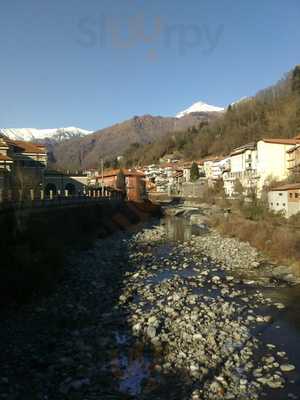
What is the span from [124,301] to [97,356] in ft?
15.5

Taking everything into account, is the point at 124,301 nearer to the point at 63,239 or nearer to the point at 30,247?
the point at 30,247

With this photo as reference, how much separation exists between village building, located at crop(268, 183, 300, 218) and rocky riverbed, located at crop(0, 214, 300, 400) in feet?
44.0

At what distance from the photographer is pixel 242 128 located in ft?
325

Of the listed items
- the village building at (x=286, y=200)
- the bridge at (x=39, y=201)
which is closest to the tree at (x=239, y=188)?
the village building at (x=286, y=200)

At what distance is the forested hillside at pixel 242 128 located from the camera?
264ft

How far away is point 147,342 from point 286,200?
2340cm

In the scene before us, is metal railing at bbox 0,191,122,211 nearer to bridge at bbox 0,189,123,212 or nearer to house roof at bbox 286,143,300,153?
bridge at bbox 0,189,123,212

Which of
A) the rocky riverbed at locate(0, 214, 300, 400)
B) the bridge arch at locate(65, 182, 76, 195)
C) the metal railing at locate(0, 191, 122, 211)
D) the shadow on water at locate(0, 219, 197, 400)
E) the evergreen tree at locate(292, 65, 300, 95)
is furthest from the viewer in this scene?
the evergreen tree at locate(292, 65, 300, 95)

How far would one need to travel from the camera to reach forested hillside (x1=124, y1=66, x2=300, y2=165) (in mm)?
80500

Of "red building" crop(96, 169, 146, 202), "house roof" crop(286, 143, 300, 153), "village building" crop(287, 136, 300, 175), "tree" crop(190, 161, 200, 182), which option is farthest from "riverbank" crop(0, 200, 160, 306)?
"tree" crop(190, 161, 200, 182)

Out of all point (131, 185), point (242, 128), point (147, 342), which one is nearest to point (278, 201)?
point (147, 342)

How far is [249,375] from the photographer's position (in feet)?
31.3

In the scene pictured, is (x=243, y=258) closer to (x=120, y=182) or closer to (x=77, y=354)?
(x=77, y=354)

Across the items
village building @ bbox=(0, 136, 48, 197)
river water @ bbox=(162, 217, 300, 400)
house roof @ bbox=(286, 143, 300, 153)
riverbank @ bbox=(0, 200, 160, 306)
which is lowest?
river water @ bbox=(162, 217, 300, 400)
